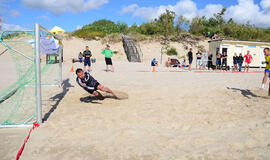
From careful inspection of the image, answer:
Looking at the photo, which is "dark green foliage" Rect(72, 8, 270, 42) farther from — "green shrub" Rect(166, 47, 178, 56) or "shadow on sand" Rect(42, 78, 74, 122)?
"shadow on sand" Rect(42, 78, 74, 122)

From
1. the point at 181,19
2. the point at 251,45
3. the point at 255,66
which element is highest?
the point at 181,19

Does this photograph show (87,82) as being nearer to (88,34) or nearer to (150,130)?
(150,130)

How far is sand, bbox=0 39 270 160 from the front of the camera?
2.80 meters

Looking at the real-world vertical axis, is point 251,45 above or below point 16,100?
above

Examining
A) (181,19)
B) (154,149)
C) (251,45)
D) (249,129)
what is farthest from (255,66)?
(154,149)

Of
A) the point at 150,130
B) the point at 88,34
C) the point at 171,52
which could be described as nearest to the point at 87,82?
the point at 150,130

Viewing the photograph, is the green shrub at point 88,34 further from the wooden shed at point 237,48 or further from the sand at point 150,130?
the sand at point 150,130

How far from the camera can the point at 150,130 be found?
3.63m

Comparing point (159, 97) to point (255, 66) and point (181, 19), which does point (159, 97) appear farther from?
point (181, 19)

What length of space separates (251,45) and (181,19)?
1604 centimetres

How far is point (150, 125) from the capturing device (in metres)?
3.87

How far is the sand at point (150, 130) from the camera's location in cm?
280

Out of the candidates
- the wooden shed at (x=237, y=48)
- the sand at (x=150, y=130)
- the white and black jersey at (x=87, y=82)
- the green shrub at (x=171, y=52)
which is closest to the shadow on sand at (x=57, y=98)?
the sand at (x=150, y=130)

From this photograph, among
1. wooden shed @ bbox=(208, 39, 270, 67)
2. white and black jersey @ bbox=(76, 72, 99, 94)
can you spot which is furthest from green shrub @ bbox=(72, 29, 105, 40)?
white and black jersey @ bbox=(76, 72, 99, 94)
